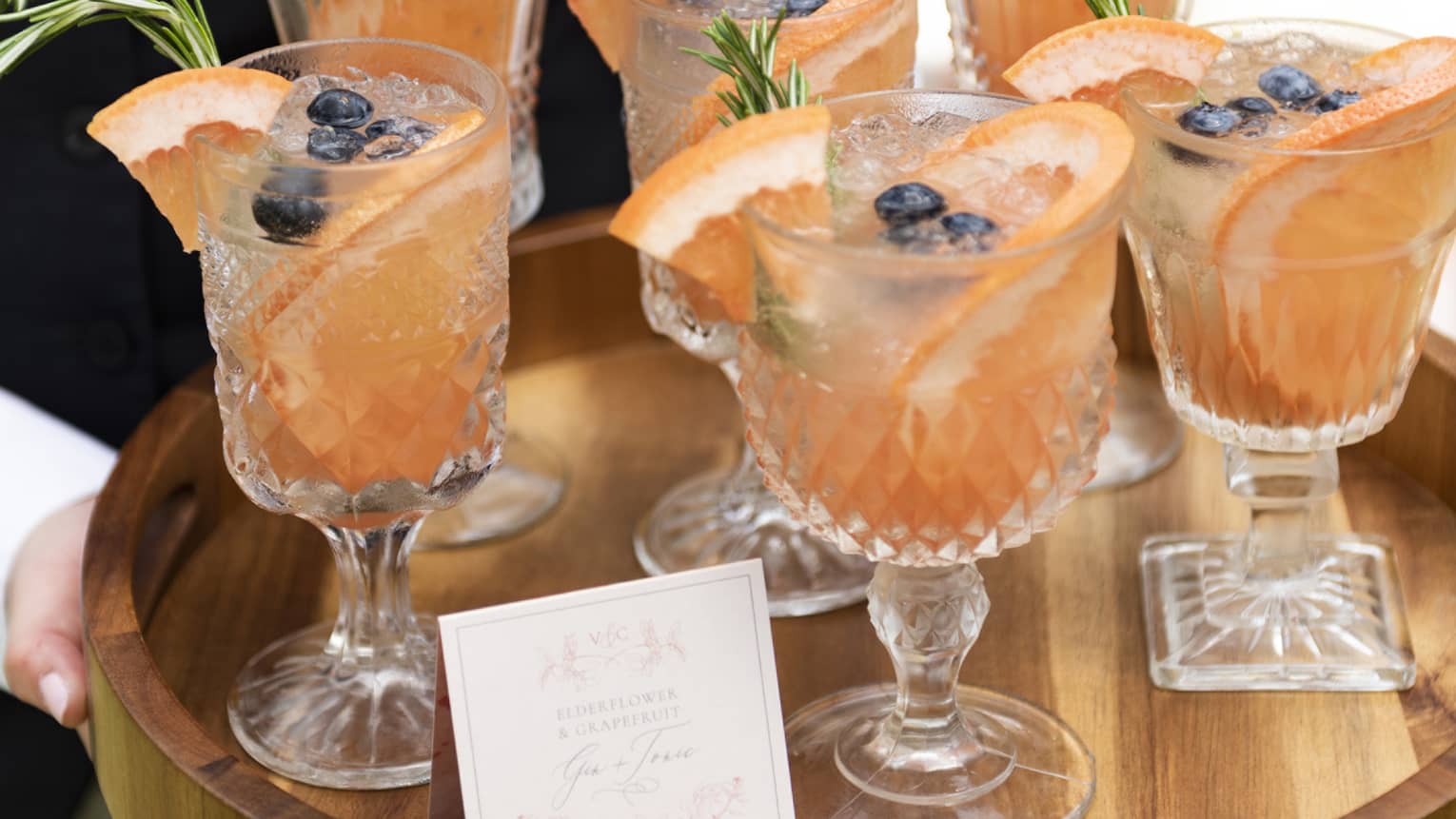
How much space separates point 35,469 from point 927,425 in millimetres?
908

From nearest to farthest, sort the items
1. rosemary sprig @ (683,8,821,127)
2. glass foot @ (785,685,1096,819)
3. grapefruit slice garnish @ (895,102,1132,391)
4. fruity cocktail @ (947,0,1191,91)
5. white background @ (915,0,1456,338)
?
grapefruit slice garnish @ (895,102,1132,391) → rosemary sprig @ (683,8,821,127) → glass foot @ (785,685,1096,819) → fruity cocktail @ (947,0,1191,91) → white background @ (915,0,1456,338)

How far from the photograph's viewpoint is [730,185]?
0.80m

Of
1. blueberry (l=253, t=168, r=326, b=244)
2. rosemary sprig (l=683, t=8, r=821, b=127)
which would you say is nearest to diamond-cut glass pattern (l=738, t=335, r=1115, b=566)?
rosemary sprig (l=683, t=8, r=821, b=127)

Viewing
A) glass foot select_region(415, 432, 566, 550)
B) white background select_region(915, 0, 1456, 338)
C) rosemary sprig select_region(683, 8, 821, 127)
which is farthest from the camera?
white background select_region(915, 0, 1456, 338)

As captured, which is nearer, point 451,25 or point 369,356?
point 369,356

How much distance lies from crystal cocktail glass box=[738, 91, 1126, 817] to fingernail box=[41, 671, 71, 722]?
0.50 meters

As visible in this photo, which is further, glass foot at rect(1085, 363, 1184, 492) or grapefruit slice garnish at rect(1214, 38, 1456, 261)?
glass foot at rect(1085, 363, 1184, 492)

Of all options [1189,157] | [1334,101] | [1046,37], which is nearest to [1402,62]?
[1334,101]

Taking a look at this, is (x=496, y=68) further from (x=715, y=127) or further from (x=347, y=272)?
(x=347, y=272)

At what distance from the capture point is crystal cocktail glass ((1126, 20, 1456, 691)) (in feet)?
3.05

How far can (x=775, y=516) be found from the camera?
1.33 meters

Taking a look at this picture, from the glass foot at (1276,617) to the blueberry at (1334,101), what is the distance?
327mm

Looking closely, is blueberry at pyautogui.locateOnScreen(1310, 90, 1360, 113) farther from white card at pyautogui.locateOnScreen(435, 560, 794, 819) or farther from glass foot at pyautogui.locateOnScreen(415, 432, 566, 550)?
glass foot at pyautogui.locateOnScreen(415, 432, 566, 550)

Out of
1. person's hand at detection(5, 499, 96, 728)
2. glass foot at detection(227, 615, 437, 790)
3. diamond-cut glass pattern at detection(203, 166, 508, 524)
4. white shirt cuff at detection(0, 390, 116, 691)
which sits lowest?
white shirt cuff at detection(0, 390, 116, 691)
